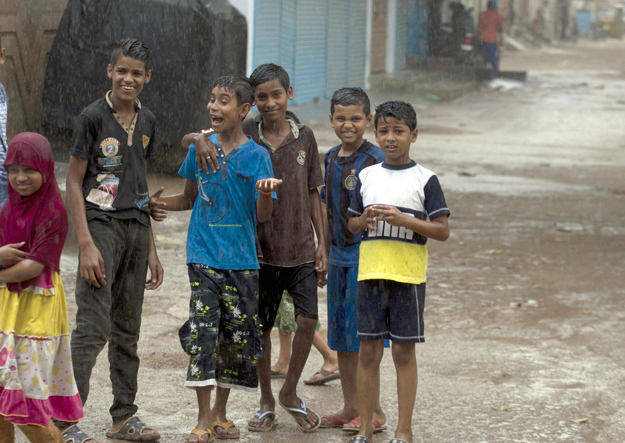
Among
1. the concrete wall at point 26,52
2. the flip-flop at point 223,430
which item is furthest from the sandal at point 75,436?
the concrete wall at point 26,52

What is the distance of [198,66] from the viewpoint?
9.34 m

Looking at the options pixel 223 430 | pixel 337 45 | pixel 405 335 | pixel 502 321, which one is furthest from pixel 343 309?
pixel 337 45

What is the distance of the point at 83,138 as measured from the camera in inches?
128

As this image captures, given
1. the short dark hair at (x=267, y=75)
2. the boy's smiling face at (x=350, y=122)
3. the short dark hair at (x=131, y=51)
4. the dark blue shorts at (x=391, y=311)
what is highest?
the short dark hair at (x=131, y=51)

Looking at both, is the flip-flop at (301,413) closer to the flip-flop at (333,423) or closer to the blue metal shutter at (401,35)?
the flip-flop at (333,423)

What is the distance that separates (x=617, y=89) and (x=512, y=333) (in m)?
24.0

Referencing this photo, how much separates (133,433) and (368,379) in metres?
1.02

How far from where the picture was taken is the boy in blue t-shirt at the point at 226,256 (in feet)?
11.3

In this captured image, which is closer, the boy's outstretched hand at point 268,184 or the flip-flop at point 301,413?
the boy's outstretched hand at point 268,184

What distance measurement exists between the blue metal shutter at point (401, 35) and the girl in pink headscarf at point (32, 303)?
23.7 meters

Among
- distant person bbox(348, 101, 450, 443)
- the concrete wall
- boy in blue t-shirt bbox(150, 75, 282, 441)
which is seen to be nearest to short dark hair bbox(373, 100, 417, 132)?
distant person bbox(348, 101, 450, 443)

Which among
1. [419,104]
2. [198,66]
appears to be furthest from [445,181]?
A: [419,104]

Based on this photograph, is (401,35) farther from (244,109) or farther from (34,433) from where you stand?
(34,433)

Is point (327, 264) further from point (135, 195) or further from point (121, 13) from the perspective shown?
point (121, 13)
